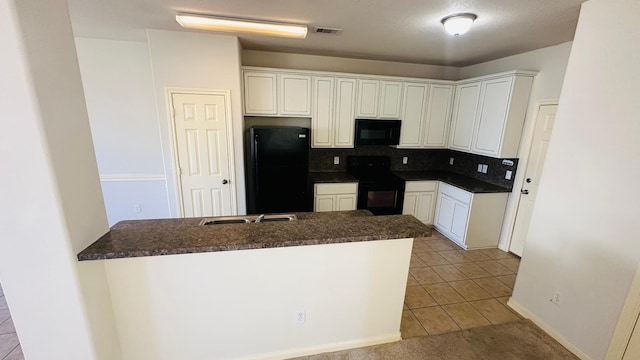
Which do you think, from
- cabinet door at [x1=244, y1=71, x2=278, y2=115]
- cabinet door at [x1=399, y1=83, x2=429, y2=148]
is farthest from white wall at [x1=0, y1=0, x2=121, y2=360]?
cabinet door at [x1=399, y1=83, x2=429, y2=148]

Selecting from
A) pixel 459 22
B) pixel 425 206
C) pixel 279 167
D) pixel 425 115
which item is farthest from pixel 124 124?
pixel 425 206

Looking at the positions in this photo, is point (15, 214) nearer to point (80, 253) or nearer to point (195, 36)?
point (80, 253)

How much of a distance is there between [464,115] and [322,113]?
6.95ft

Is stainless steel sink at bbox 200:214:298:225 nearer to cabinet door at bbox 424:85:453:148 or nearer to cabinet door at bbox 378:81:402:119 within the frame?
cabinet door at bbox 378:81:402:119

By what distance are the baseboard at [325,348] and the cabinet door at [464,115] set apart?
9.80ft

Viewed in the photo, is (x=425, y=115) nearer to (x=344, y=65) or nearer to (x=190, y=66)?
(x=344, y=65)

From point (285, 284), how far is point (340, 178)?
7.72 ft

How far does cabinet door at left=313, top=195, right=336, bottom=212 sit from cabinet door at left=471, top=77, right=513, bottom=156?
7.08 ft

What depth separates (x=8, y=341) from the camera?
198 cm

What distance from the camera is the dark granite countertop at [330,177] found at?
12.2 feet

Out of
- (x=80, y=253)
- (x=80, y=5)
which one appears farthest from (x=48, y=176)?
(x=80, y=5)

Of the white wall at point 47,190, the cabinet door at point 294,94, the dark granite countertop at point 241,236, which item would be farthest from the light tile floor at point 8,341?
the cabinet door at point 294,94

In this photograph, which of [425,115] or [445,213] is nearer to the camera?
[445,213]

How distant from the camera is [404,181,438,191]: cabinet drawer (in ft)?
13.0
